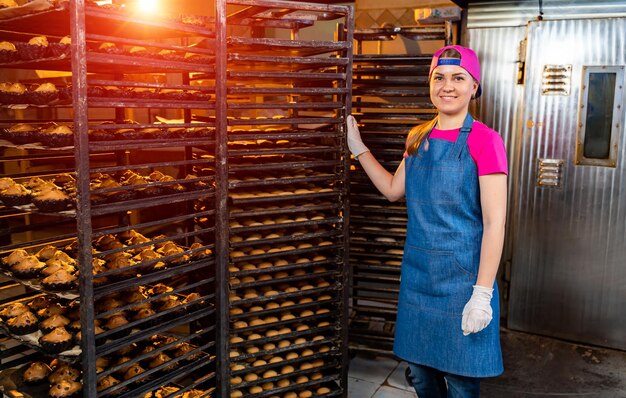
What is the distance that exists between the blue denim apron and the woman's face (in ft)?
0.28

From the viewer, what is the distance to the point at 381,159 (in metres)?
4.33

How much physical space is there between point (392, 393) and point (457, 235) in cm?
174

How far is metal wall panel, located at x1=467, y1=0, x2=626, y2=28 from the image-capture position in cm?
431

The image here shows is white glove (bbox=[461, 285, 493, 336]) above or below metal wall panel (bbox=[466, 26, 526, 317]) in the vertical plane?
below

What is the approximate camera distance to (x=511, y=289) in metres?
4.91

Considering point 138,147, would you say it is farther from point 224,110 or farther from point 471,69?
point 471,69

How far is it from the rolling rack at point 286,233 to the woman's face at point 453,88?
736mm

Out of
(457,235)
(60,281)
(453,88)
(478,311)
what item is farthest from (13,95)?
(478,311)

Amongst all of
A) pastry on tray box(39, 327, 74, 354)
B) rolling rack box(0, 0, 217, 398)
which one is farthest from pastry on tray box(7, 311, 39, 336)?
pastry on tray box(39, 327, 74, 354)

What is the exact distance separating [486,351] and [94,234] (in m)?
1.88

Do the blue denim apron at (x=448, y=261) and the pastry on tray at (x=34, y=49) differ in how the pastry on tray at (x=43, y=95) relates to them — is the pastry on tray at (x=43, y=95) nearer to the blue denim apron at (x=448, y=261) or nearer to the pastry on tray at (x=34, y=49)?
the pastry on tray at (x=34, y=49)

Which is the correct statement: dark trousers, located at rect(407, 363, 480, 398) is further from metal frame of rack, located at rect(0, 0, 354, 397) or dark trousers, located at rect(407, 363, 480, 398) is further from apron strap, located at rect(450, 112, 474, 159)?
apron strap, located at rect(450, 112, 474, 159)

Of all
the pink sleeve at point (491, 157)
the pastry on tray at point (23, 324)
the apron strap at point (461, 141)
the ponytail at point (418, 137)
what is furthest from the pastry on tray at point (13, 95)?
the pink sleeve at point (491, 157)

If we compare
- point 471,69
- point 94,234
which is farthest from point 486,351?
point 94,234
